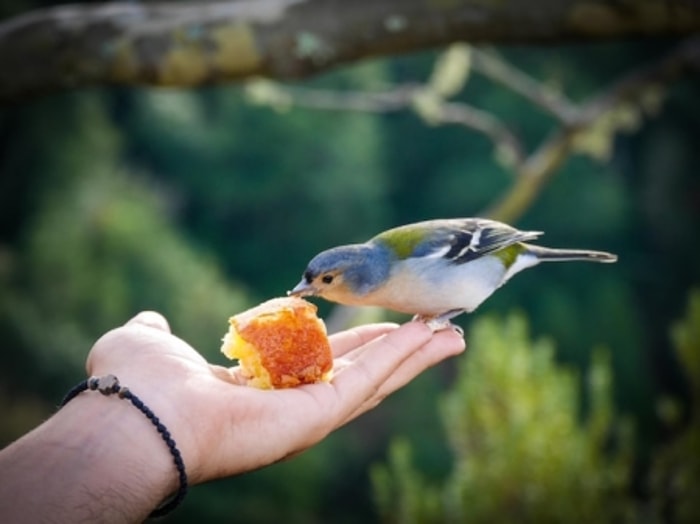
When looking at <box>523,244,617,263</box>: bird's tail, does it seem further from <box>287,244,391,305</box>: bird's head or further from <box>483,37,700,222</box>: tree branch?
<box>483,37,700,222</box>: tree branch

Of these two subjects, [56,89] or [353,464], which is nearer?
[56,89]

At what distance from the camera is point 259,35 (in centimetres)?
324

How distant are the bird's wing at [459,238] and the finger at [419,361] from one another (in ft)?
1.21

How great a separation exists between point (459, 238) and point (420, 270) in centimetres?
24

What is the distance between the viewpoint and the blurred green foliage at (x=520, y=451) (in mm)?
3758

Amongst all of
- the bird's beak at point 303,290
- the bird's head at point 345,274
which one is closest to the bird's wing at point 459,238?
the bird's head at point 345,274

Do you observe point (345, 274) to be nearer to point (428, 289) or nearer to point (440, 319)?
point (428, 289)

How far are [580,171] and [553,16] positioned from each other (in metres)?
4.56

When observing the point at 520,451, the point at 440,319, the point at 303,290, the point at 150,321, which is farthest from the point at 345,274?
the point at 520,451

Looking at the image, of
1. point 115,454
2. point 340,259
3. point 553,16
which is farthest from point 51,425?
point 553,16

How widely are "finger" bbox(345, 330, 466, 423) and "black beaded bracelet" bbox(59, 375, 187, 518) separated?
0.58 m

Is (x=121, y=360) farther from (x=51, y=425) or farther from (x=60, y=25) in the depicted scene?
(x=60, y=25)

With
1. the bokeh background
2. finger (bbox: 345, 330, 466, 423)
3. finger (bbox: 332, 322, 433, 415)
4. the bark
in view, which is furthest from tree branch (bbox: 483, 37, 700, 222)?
finger (bbox: 332, 322, 433, 415)

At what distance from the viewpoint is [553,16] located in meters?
3.15
